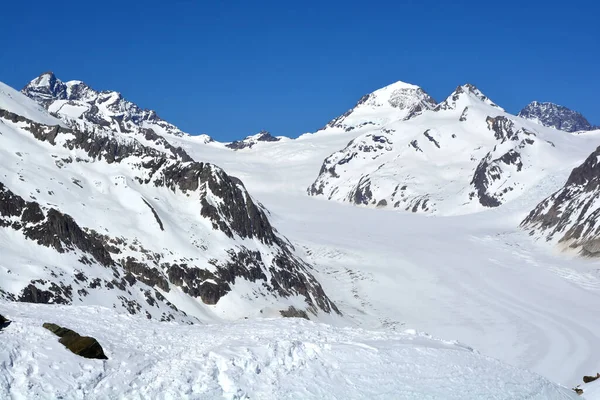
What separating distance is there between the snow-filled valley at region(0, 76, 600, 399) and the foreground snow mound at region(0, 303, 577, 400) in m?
0.08

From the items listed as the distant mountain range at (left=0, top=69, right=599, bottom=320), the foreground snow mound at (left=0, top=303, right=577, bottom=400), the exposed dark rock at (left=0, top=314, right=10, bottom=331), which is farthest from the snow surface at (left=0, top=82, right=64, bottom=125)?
the exposed dark rock at (left=0, top=314, right=10, bottom=331)

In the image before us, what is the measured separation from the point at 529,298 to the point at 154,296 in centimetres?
5333

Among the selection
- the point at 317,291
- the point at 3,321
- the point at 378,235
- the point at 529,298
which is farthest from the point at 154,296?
the point at 378,235

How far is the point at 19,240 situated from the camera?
220 feet

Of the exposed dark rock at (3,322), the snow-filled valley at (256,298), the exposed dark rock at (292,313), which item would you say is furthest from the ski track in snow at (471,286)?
the exposed dark rock at (3,322)

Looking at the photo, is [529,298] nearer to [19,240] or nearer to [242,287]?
[242,287]

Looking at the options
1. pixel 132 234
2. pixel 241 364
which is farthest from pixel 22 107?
pixel 241 364

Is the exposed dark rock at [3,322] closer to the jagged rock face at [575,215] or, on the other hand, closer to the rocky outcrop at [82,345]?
the rocky outcrop at [82,345]

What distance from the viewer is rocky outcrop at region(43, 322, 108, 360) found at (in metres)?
27.1

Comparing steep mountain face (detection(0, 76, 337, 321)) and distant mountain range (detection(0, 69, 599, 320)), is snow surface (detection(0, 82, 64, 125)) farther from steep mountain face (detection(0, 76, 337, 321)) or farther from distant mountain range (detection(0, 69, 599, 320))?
distant mountain range (detection(0, 69, 599, 320))

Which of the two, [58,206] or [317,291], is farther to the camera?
[317,291]

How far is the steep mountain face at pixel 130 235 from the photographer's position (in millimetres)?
65250

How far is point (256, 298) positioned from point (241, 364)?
53.3 metres

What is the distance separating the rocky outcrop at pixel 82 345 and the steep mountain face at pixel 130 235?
97.7 ft
